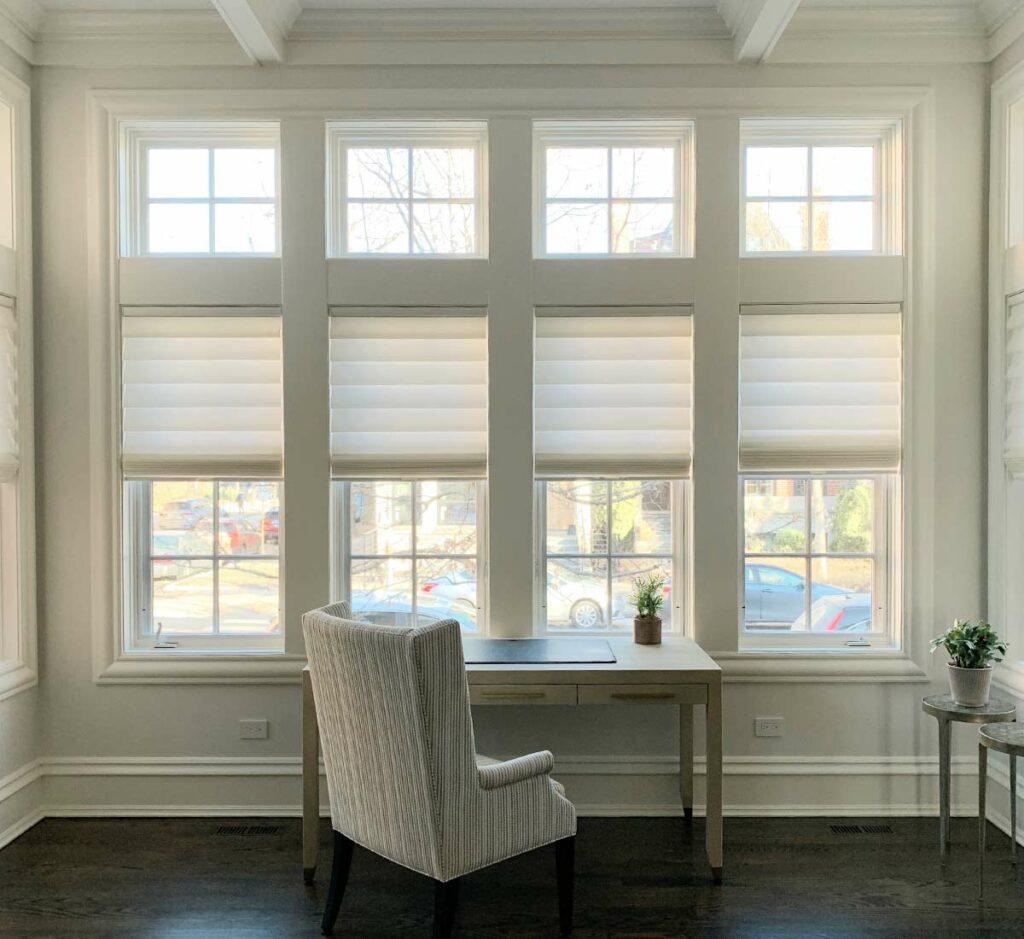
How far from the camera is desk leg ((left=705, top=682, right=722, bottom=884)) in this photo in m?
2.77

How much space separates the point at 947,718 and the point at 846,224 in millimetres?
A: 2080

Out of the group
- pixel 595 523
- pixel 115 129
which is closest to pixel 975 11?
pixel 595 523

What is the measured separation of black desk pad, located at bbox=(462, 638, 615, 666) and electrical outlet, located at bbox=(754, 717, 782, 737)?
77 cm

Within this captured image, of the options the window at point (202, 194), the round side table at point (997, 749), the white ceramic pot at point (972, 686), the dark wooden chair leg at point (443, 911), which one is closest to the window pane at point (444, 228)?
the window at point (202, 194)

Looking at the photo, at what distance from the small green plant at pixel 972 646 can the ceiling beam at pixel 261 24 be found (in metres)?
3.49

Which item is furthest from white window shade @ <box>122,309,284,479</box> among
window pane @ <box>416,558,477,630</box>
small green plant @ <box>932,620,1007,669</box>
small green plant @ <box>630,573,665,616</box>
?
small green plant @ <box>932,620,1007,669</box>

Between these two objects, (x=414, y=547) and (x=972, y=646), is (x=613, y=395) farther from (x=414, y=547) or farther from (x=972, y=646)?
(x=972, y=646)

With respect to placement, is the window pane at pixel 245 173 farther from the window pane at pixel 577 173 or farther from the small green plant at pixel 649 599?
the small green plant at pixel 649 599

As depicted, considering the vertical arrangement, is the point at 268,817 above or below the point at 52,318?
below

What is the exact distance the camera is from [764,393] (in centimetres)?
338

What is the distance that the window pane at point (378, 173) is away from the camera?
347 cm

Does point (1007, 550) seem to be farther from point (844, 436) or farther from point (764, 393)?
point (764, 393)

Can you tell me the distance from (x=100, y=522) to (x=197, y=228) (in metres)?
1.34

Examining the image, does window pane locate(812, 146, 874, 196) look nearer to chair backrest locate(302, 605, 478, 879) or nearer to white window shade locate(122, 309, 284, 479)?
white window shade locate(122, 309, 284, 479)
